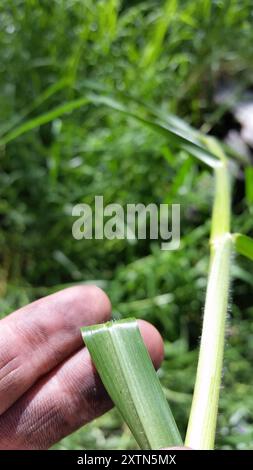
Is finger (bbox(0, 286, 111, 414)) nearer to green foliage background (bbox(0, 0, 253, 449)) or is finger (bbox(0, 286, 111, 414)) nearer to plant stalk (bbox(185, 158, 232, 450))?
plant stalk (bbox(185, 158, 232, 450))

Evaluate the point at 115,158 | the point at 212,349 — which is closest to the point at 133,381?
the point at 212,349

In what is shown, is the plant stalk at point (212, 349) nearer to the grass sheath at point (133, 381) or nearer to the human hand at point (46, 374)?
the grass sheath at point (133, 381)

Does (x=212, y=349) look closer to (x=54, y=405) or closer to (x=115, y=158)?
(x=54, y=405)

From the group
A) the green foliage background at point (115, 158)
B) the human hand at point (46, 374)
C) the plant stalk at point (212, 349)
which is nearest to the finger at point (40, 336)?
the human hand at point (46, 374)

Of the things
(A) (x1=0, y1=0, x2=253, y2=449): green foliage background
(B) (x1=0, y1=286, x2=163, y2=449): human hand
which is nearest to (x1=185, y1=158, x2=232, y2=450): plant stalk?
(B) (x1=0, y1=286, x2=163, y2=449): human hand

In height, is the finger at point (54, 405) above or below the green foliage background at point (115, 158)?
below
